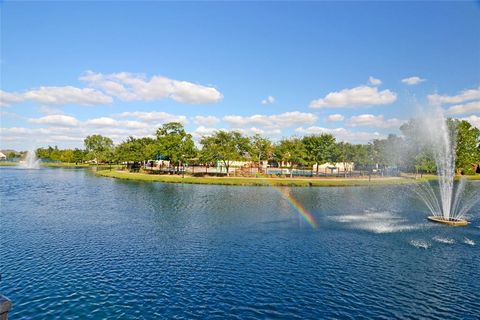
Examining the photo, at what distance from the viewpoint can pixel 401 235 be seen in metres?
37.1

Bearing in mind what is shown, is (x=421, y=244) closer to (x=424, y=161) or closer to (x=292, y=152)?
(x=292, y=152)

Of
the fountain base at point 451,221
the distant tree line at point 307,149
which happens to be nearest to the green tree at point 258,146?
the distant tree line at point 307,149

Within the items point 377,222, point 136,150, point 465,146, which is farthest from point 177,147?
point 465,146

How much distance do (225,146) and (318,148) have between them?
31.7m

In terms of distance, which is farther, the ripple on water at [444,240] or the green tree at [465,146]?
the green tree at [465,146]

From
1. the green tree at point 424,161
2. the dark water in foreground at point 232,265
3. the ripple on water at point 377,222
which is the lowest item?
the dark water in foreground at point 232,265

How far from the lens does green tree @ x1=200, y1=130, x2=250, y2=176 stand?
106m

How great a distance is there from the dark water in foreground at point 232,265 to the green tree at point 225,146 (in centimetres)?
5665

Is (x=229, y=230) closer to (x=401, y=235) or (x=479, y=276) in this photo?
(x=401, y=235)

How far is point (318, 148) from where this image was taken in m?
111

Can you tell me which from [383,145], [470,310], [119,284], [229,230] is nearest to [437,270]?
[470,310]

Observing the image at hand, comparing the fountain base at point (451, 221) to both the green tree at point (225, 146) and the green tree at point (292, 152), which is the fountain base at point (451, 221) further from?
the green tree at point (225, 146)

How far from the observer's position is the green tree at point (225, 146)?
105938 millimetres

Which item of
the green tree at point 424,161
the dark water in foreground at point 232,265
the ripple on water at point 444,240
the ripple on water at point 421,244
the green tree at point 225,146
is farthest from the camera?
the green tree at point 424,161
